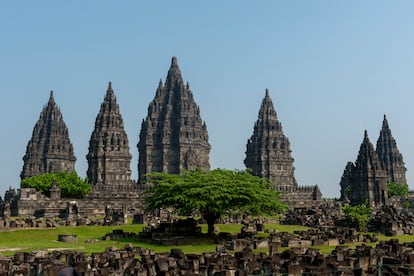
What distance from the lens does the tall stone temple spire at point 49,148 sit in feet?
378

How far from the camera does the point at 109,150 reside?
106 meters

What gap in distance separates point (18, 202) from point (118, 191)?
17324 millimetres

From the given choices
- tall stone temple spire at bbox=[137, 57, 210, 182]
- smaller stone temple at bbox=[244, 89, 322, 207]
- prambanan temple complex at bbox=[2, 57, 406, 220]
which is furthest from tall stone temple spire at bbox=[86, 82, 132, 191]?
smaller stone temple at bbox=[244, 89, 322, 207]

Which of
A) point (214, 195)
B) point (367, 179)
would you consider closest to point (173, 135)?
point (367, 179)

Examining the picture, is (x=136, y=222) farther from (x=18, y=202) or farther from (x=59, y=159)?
(x=59, y=159)

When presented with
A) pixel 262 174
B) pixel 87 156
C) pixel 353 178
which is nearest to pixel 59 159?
pixel 87 156

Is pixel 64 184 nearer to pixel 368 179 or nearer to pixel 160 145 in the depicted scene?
pixel 160 145

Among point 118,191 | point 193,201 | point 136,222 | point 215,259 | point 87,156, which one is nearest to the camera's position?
point 215,259

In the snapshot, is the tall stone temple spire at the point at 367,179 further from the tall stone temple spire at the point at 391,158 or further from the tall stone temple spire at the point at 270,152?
the tall stone temple spire at the point at 391,158

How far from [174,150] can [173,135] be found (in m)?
3.63

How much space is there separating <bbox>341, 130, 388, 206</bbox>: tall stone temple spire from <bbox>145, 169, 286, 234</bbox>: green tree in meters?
49.4

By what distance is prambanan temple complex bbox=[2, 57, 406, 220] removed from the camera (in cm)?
9519

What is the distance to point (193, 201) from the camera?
3944 centimetres

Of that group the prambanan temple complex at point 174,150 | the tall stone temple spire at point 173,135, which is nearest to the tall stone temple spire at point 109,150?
the prambanan temple complex at point 174,150
